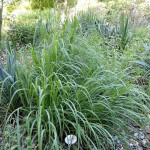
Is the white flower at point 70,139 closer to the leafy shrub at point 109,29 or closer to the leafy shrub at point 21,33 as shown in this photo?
the leafy shrub at point 109,29

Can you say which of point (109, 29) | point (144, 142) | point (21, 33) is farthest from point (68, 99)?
point (21, 33)

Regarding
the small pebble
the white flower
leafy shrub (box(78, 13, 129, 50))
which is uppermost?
leafy shrub (box(78, 13, 129, 50))

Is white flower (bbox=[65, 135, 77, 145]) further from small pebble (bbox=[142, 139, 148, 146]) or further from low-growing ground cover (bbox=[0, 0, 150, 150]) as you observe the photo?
small pebble (bbox=[142, 139, 148, 146])

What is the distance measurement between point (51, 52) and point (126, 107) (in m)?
0.78

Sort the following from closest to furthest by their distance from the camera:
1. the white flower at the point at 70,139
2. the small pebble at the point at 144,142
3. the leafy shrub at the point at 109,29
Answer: the white flower at the point at 70,139 → the small pebble at the point at 144,142 → the leafy shrub at the point at 109,29

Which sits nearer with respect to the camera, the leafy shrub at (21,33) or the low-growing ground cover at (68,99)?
the low-growing ground cover at (68,99)

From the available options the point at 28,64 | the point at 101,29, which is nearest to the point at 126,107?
the point at 28,64

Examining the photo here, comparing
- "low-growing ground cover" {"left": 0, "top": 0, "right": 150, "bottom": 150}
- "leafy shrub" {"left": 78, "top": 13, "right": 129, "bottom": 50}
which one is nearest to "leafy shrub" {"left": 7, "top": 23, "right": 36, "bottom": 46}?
→ "leafy shrub" {"left": 78, "top": 13, "right": 129, "bottom": 50}

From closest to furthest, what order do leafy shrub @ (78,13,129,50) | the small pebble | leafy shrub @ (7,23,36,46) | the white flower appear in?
the white flower
the small pebble
leafy shrub @ (78,13,129,50)
leafy shrub @ (7,23,36,46)

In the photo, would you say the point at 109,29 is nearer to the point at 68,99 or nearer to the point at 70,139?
the point at 68,99

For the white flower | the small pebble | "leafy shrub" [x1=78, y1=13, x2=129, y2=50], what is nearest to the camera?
the white flower

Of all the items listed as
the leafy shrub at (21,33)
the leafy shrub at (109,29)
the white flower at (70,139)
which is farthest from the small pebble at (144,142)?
the leafy shrub at (21,33)

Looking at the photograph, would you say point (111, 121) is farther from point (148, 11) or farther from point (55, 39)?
point (148, 11)

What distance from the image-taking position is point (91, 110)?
5.68 feet
